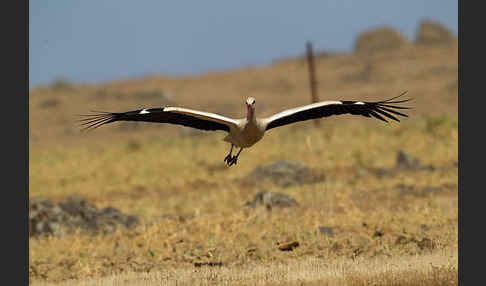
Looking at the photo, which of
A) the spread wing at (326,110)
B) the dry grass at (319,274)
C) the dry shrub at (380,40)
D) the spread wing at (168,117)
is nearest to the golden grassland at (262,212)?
the dry grass at (319,274)

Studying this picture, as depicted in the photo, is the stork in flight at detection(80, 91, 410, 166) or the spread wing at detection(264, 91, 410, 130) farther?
the spread wing at detection(264, 91, 410, 130)

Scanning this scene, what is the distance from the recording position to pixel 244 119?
11.3 m

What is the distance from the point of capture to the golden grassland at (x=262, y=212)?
1220cm

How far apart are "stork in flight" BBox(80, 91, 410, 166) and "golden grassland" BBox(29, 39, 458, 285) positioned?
6.91 feet

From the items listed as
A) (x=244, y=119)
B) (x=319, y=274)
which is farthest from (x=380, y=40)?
(x=319, y=274)

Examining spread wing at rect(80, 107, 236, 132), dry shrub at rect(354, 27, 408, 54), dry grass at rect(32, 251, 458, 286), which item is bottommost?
dry grass at rect(32, 251, 458, 286)

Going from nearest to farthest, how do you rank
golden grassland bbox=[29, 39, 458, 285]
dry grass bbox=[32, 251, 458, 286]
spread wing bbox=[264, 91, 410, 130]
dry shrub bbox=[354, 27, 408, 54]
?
dry grass bbox=[32, 251, 458, 286]
spread wing bbox=[264, 91, 410, 130]
golden grassland bbox=[29, 39, 458, 285]
dry shrub bbox=[354, 27, 408, 54]

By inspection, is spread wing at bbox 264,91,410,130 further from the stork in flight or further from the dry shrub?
the dry shrub

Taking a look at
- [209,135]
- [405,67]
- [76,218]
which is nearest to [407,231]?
[76,218]

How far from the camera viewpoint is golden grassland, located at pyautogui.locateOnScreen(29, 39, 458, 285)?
12.2 metres

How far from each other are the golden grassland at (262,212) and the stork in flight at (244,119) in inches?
82.9

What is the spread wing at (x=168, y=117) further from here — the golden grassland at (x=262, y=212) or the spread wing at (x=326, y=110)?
the golden grassland at (x=262, y=212)

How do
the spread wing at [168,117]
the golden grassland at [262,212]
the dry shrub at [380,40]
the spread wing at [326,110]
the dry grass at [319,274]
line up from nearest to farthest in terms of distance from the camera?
1. the dry grass at [319,274]
2. the spread wing at [168,117]
3. the spread wing at [326,110]
4. the golden grassland at [262,212]
5. the dry shrub at [380,40]

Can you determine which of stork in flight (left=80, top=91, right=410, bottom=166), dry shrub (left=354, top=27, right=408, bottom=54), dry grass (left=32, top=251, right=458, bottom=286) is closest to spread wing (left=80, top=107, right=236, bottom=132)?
stork in flight (left=80, top=91, right=410, bottom=166)
